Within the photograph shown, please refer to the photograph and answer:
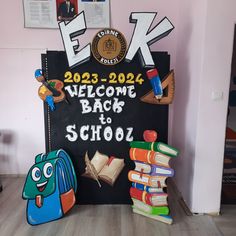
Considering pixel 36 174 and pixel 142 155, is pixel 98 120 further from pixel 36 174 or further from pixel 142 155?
pixel 36 174

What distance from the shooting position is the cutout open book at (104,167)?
2.21m

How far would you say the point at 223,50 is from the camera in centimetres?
197

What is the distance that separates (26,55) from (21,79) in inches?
11.0

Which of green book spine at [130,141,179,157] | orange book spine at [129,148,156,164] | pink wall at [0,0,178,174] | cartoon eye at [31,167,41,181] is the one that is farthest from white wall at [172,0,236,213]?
cartoon eye at [31,167,41,181]

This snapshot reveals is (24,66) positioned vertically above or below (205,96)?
above

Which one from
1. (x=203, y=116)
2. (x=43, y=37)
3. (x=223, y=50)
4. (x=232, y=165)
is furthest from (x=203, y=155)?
(x=43, y=37)

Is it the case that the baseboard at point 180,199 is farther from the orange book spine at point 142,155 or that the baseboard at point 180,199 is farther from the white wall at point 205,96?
the orange book spine at point 142,155

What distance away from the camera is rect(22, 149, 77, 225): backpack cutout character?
2072mm

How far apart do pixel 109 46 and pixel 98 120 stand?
0.66 m

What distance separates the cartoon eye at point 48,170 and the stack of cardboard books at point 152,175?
0.70m

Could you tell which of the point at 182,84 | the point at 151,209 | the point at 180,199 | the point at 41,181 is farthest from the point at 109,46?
the point at 180,199

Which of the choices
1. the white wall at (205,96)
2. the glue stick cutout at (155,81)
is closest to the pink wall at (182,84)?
the white wall at (205,96)

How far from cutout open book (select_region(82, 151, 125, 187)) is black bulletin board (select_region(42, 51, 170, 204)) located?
5cm

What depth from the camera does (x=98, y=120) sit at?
2.20m
